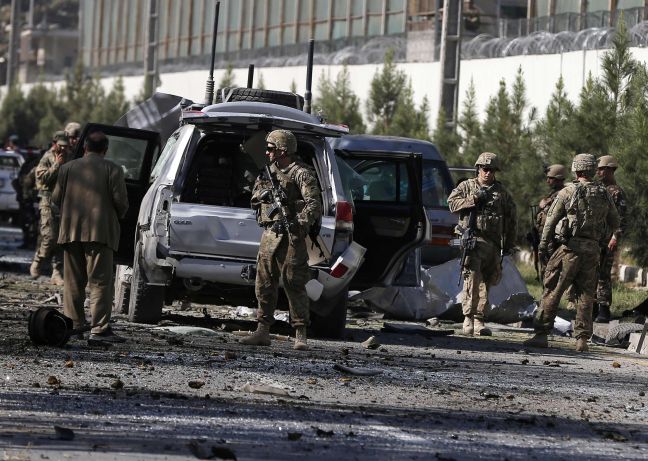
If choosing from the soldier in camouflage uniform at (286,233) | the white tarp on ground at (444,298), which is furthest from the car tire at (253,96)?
the soldier in camouflage uniform at (286,233)

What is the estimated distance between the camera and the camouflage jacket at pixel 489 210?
17.8m

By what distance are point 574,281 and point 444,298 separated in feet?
10.5

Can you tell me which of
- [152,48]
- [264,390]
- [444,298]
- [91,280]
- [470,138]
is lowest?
[264,390]

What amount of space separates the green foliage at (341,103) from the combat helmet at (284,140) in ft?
102

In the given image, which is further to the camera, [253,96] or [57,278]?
[57,278]

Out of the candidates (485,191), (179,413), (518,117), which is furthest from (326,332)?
(518,117)

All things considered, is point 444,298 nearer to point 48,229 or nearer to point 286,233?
point 286,233

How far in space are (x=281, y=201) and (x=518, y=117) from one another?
19.9 m

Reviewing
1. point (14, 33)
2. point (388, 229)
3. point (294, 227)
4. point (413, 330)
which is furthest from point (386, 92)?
point (294, 227)

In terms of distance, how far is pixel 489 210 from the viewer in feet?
58.3

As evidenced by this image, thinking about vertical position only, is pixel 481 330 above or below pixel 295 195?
below

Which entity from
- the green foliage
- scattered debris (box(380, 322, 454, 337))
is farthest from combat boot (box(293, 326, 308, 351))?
the green foliage

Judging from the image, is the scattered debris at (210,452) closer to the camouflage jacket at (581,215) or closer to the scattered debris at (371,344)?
the scattered debris at (371,344)

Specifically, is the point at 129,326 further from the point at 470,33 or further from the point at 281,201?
the point at 470,33
